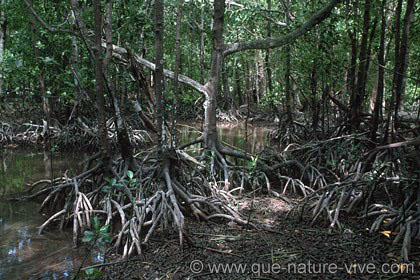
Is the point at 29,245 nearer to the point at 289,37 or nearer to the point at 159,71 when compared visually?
the point at 159,71

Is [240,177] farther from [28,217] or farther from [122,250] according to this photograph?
[28,217]

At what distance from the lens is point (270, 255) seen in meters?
3.60

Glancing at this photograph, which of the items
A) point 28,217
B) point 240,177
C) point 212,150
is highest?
point 212,150

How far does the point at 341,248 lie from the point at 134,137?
7.62 metres

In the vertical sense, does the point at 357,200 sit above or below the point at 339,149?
below

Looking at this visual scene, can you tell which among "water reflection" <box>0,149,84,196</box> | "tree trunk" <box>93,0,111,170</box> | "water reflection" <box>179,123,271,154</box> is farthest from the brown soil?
"water reflection" <box>179,123,271,154</box>

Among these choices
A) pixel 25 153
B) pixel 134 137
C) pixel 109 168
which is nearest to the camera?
pixel 109 168

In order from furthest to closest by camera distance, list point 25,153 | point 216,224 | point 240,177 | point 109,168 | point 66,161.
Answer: point 25,153
point 66,161
point 240,177
point 109,168
point 216,224

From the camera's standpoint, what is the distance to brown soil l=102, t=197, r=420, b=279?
3258 millimetres

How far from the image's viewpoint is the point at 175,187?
4605 mm

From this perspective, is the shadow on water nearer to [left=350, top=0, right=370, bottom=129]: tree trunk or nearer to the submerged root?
the submerged root

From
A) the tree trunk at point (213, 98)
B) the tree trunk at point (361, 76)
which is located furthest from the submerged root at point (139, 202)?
the tree trunk at point (361, 76)

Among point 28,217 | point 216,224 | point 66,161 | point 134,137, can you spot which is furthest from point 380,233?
point 134,137

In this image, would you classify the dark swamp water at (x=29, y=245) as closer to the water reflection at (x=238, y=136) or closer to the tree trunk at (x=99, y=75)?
the tree trunk at (x=99, y=75)
